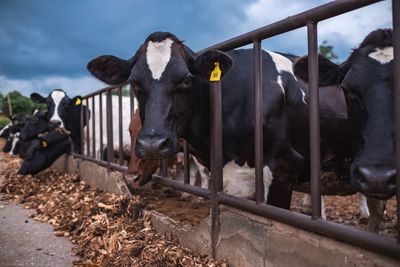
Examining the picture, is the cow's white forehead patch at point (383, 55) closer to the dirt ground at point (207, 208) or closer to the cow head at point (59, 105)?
the dirt ground at point (207, 208)

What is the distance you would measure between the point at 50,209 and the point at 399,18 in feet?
16.2

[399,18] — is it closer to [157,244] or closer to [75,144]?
[157,244]

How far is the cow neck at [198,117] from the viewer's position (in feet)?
10.6

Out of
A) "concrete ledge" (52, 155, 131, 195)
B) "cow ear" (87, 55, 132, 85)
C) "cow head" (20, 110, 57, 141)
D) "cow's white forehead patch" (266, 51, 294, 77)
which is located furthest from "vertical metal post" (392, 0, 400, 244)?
"cow head" (20, 110, 57, 141)

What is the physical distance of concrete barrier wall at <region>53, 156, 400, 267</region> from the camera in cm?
197

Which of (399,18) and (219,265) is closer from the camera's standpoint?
(399,18)

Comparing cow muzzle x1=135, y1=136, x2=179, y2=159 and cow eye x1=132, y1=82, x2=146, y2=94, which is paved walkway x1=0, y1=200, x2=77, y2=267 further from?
cow eye x1=132, y1=82, x2=146, y2=94

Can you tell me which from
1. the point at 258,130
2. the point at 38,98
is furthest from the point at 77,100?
the point at 258,130

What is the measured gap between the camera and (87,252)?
11.9 ft

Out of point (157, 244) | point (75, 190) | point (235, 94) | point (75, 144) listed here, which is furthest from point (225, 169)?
point (75, 144)

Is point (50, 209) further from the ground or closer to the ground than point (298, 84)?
closer to the ground

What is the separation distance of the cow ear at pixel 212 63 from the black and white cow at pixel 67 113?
19.3ft

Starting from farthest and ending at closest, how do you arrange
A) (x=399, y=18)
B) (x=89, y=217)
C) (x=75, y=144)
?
(x=75, y=144)
(x=89, y=217)
(x=399, y=18)

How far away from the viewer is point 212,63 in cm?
308
